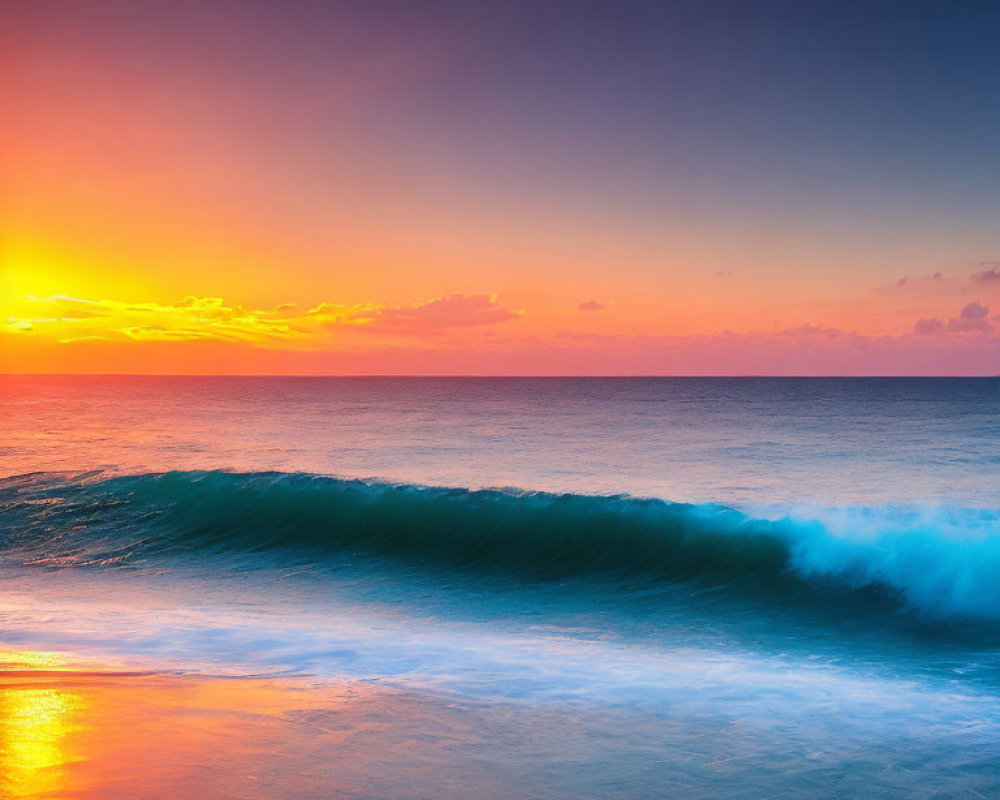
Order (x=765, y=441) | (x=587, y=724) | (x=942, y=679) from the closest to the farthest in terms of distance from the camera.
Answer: (x=587, y=724), (x=942, y=679), (x=765, y=441)

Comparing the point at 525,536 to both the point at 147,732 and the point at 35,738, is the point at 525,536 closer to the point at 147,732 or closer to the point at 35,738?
the point at 147,732

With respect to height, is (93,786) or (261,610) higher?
(93,786)

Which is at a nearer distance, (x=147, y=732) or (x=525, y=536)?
(x=147, y=732)

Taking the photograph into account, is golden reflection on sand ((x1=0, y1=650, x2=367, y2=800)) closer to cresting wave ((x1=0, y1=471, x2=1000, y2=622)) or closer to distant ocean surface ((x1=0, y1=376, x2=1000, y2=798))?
distant ocean surface ((x1=0, y1=376, x2=1000, y2=798))

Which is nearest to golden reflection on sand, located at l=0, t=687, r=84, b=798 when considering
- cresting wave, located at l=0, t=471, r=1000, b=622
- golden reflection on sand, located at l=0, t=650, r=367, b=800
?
golden reflection on sand, located at l=0, t=650, r=367, b=800

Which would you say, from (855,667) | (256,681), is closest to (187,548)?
(256,681)

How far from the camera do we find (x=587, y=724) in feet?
17.2

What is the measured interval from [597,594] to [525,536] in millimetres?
3203

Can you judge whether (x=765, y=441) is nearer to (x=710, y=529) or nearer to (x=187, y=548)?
(x=710, y=529)

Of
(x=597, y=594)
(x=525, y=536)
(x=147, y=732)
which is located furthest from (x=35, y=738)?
(x=525, y=536)

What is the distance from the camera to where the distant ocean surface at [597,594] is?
16.7ft

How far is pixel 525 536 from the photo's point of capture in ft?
46.9

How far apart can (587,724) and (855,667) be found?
11.8 ft

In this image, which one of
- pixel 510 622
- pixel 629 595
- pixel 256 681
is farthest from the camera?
pixel 629 595
